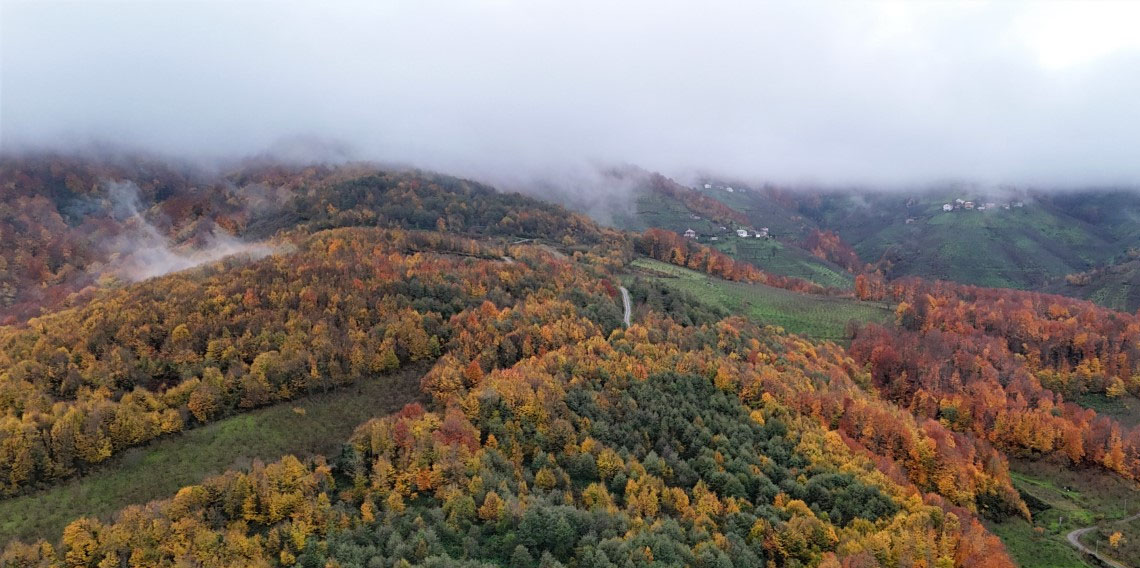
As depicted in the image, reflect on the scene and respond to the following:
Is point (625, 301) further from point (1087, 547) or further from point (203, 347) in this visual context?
point (1087, 547)

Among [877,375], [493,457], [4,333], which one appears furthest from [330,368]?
[877,375]

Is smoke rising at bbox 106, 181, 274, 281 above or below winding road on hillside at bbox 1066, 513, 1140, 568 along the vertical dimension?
above

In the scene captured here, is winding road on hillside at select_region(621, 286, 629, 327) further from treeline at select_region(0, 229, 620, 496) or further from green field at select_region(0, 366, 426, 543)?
green field at select_region(0, 366, 426, 543)

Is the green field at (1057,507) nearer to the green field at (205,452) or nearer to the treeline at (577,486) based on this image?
the treeline at (577,486)

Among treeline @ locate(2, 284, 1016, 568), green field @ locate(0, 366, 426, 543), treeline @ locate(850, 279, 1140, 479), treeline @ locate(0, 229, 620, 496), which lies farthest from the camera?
treeline @ locate(850, 279, 1140, 479)

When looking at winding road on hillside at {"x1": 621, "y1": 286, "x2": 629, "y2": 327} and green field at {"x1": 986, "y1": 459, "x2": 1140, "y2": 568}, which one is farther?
winding road on hillside at {"x1": 621, "y1": 286, "x2": 629, "y2": 327}

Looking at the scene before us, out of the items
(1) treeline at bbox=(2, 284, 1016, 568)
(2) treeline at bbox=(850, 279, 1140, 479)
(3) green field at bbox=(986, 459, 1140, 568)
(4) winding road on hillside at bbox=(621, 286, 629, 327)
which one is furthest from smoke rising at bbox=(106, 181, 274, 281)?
(2) treeline at bbox=(850, 279, 1140, 479)

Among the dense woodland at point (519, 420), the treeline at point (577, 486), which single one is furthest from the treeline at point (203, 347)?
the treeline at point (577, 486)
